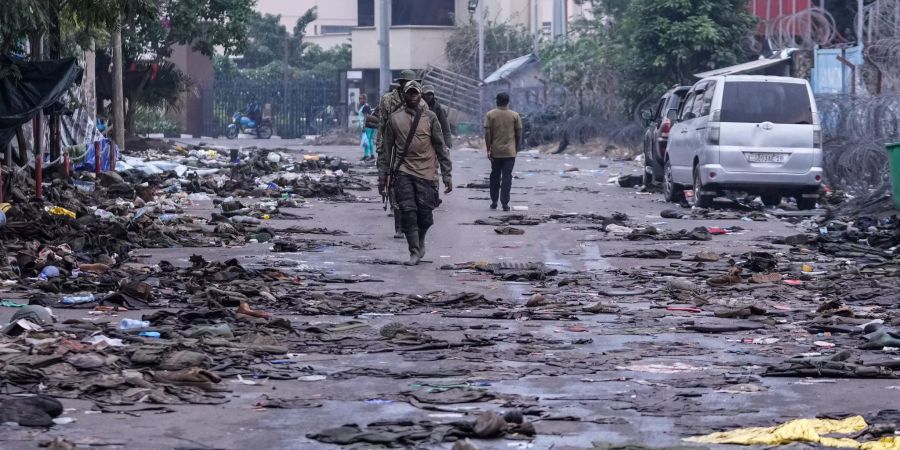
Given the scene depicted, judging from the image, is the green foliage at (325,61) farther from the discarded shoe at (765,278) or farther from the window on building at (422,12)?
the discarded shoe at (765,278)

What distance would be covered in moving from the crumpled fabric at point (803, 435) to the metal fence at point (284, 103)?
53.3 m

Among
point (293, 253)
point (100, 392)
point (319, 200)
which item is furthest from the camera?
point (319, 200)

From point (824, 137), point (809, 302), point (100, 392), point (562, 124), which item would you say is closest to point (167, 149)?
point (562, 124)

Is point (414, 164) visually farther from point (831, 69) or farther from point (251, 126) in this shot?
point (251, 126)

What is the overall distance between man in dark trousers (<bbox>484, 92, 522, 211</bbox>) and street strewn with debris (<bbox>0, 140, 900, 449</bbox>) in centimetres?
152

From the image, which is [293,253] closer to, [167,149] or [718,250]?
[718,250]

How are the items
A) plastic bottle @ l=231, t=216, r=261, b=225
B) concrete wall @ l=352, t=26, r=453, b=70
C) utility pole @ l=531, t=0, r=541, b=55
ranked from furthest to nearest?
utility pole @ l=531, t=0, r=541, b=55, concrete wall @ l=352, t=26, r=453, b=70, plastic bottle @ l=231, t=216, r=261, b=225

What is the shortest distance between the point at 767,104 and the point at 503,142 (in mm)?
3791

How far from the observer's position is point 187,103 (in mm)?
58938

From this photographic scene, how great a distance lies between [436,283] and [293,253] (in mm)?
2785

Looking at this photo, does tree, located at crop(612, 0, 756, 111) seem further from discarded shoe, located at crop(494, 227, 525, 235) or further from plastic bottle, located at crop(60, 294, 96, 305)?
plastic bottle, located at crop(60, 294, 96, 305)

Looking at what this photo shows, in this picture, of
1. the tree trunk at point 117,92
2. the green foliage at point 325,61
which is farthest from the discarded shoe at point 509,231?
the green foliage at point 325,61

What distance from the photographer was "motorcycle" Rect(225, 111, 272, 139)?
5698 centimetres

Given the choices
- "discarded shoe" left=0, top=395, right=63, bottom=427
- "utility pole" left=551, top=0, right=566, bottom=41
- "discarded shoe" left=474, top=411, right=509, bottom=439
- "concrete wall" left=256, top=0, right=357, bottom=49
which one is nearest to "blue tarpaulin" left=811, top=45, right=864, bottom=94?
"utility pole" left=551, top=0, right=566, bottom=41
